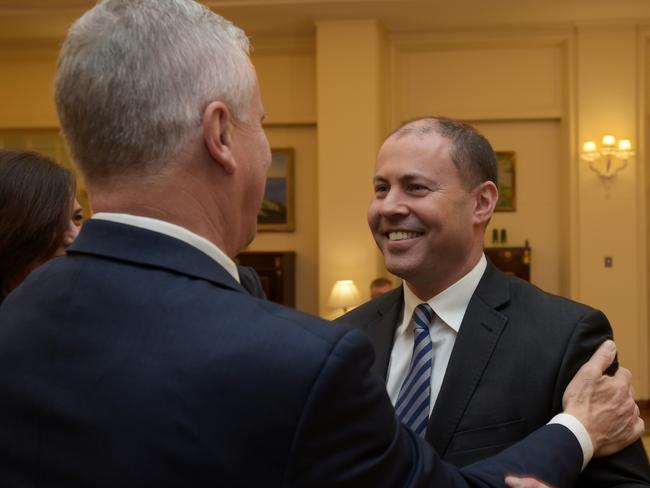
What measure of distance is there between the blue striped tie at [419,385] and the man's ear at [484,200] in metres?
0.35

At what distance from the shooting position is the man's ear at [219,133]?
1.32 m

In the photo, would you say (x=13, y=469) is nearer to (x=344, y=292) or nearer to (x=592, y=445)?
(x=592, y=445)

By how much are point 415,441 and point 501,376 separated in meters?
0.83

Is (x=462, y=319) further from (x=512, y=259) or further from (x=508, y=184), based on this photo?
(x=508, y=184)

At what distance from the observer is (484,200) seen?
2529 mm

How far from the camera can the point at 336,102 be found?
11.0m

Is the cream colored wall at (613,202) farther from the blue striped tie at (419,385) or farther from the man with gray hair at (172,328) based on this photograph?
the man with gray hair at (172,328)

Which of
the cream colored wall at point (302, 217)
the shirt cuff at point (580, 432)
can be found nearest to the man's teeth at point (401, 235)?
the shirt cuff at point (580, 432)

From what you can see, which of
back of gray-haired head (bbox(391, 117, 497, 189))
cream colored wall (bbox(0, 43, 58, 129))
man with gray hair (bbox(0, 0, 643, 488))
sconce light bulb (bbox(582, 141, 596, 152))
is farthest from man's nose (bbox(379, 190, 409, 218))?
cream colored wall (bbox(0, 43, 58, 129))

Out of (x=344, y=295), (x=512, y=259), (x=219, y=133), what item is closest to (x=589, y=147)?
(x=512, y=259)

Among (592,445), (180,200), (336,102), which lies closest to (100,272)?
(180,200)

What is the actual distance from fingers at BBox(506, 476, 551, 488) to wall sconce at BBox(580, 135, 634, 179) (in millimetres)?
9920

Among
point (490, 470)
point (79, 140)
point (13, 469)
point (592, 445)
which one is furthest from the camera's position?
point (592, 445)

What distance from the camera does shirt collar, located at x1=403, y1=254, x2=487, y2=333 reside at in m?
2.35
